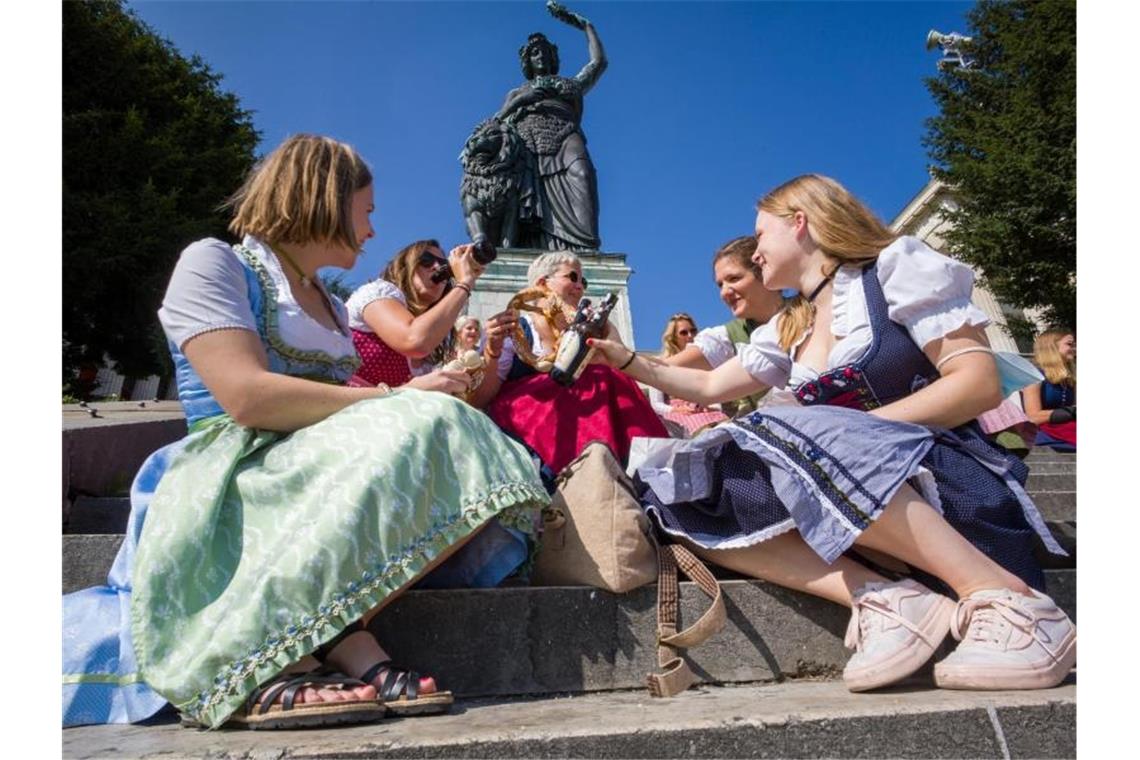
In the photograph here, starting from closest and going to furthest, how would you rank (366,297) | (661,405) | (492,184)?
(366,297) → (661,405) → (492,184)

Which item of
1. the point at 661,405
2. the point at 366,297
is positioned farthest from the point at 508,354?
the point at 661,405

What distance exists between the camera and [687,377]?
2.74 m

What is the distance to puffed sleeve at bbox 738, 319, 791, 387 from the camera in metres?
2.60

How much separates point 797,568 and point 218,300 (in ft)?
4.58

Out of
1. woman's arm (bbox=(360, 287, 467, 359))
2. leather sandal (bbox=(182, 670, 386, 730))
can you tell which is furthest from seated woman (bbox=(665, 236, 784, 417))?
leather sandal (bbox=(182, 670, 386, 730))

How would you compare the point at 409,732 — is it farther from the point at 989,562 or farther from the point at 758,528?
the point at 989,562

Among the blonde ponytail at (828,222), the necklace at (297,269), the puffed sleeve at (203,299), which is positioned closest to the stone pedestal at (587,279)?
the blonde ponytail at (828,222)

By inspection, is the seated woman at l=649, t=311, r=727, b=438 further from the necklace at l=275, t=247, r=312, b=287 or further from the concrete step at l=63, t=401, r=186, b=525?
the concrete step at l=63, t=401, r=186, b=525

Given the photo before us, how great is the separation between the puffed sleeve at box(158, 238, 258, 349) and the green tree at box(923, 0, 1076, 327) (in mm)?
17745

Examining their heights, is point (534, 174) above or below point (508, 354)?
above

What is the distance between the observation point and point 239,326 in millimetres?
1848

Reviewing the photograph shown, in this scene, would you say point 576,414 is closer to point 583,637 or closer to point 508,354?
point 508,354

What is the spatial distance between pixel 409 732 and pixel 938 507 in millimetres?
1213
